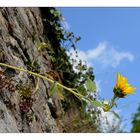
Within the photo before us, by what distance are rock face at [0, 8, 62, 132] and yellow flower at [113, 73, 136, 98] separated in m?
0.52

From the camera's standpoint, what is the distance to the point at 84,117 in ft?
17.0

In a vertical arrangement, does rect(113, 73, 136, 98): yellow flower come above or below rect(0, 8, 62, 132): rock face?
below

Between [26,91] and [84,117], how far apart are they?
275 centimetres

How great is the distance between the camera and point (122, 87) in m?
1.55

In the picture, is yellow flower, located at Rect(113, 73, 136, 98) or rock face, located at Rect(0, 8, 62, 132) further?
rock face, located at Rect(0, 8, 62, 132)

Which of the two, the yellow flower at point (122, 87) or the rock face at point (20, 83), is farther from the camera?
the rock face at point (20, 83)

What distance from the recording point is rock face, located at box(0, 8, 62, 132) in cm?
222

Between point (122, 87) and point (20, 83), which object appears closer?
point (122, 87)

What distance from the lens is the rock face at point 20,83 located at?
87.5 inches

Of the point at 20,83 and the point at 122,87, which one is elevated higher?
the point at 20,83

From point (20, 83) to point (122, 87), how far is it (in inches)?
46.4

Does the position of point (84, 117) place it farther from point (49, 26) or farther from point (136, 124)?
point (136, 124)

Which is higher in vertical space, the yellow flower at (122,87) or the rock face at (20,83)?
the rock face at (20,83)

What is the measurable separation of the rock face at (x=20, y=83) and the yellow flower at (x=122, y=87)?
1.70 feet
